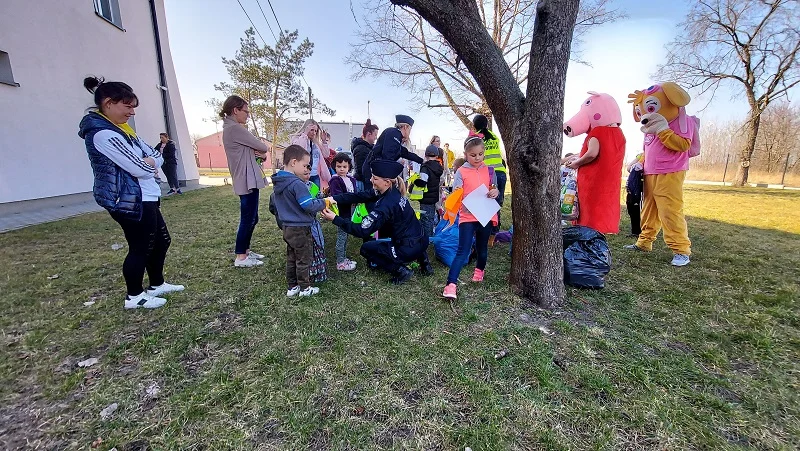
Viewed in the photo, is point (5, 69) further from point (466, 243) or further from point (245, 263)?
point (466, 243)

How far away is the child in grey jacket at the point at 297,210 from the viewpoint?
2951 millimetres

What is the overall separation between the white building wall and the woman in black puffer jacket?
8.00 meters

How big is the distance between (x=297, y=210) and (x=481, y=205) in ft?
5.68

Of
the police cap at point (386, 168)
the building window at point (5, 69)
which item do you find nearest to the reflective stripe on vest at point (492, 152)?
the police cap at point (386, 168)

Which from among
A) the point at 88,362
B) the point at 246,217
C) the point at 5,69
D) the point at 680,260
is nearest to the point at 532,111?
the point at 680,260

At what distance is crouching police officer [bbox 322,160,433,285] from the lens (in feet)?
10.2

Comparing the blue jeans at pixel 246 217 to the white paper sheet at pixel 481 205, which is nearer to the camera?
the white paper sheet at pixel 481 205

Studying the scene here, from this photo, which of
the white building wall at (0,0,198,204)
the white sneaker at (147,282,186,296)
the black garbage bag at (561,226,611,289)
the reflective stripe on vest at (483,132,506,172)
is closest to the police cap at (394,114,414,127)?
the reflective stripe on vest at (483,132,506,172)

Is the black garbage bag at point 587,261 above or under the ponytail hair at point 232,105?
under

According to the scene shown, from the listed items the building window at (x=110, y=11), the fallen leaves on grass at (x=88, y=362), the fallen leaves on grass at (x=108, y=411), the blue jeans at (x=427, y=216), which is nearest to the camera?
the fallen leaves on grass at (x=108, y=411)

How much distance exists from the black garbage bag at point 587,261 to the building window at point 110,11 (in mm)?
14015

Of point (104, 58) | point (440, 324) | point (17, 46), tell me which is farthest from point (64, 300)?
point (104, 58)

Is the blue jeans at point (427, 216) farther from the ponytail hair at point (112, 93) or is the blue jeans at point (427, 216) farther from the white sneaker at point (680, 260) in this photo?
the ponytail hair at point (112, 93)

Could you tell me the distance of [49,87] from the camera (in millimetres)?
7887
